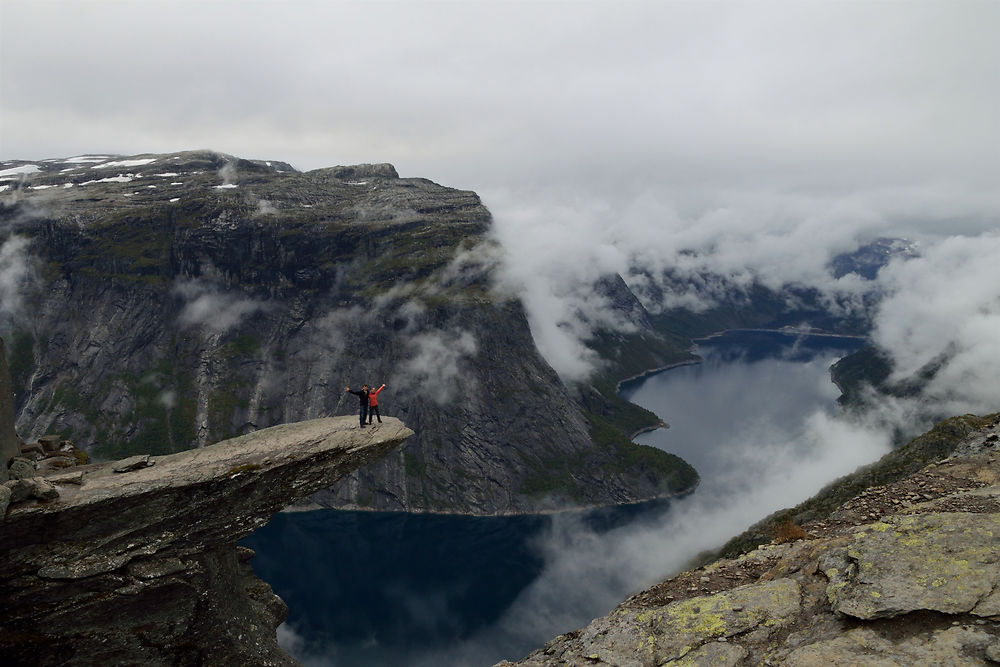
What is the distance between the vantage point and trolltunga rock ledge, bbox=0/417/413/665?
21453 mm

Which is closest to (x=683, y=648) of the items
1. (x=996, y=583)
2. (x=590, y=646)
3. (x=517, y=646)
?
(x=590, y=646)

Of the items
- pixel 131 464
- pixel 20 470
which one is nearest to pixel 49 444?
pixel 20 470

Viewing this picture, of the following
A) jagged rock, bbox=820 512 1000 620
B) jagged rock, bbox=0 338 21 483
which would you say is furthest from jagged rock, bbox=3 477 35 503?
jagged rock, bbox=820 512 1000 620

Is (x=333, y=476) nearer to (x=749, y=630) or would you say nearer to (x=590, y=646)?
(x=590, y=646)

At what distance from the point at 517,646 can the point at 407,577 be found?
51.1 m

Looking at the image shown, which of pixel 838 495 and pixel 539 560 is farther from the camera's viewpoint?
pixel 539 560

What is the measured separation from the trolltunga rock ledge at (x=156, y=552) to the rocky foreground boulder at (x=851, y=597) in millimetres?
16178

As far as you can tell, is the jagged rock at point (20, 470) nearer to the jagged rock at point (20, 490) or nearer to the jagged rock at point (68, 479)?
the jagged rock at point (68, 479)

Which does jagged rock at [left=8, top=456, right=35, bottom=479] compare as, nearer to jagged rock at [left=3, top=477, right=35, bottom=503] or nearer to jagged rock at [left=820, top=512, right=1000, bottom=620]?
jagged rock at [left=3, top=477, right=35, bottom=503]

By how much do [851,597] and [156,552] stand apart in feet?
93.5

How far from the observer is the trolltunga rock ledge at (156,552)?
21.5 metres

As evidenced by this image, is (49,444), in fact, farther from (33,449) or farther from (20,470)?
(20,470)

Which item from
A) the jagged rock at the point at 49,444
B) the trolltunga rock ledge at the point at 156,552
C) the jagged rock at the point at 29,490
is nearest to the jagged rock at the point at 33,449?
the jagged rock at the point at 49,444

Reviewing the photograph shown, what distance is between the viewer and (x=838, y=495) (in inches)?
1144
